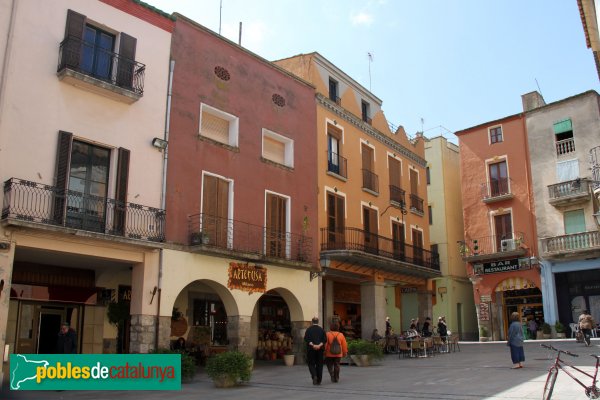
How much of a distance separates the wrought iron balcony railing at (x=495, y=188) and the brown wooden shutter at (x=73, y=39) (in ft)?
82.2

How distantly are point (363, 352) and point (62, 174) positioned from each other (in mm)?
10640

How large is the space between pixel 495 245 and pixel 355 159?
Answer: 39.3 ft

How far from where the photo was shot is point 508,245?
32.6 m

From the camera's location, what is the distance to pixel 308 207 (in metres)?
22.7

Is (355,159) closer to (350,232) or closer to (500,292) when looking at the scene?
(350,232)

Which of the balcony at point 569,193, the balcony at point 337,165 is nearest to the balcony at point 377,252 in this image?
the balcony at point 337,165

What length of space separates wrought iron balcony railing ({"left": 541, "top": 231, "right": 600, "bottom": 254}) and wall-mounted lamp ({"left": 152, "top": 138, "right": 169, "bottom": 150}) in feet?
71.8

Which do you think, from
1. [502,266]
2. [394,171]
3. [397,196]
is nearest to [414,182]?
[394,171]

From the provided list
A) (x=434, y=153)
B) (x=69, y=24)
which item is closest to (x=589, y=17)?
(x=69, y=24)

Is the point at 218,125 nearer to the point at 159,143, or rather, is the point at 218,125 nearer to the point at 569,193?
the point at 159,143

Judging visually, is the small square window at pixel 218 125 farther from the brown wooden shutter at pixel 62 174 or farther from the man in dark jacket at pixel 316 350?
the man in dark jacket at pixel 316 350

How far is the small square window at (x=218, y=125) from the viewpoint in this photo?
1936 centimetres

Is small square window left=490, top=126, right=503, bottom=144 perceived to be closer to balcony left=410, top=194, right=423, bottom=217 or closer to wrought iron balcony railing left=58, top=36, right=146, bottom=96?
balcony left=410, top=194, right=423, bottom=217

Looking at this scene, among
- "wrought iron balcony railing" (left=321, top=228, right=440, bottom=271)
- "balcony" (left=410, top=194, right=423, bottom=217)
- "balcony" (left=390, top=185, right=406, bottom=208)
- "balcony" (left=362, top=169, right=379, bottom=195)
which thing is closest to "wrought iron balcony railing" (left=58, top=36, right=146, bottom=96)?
"wrought iron balcony railing" (left=321, top=228, right=440, bottom=271)
